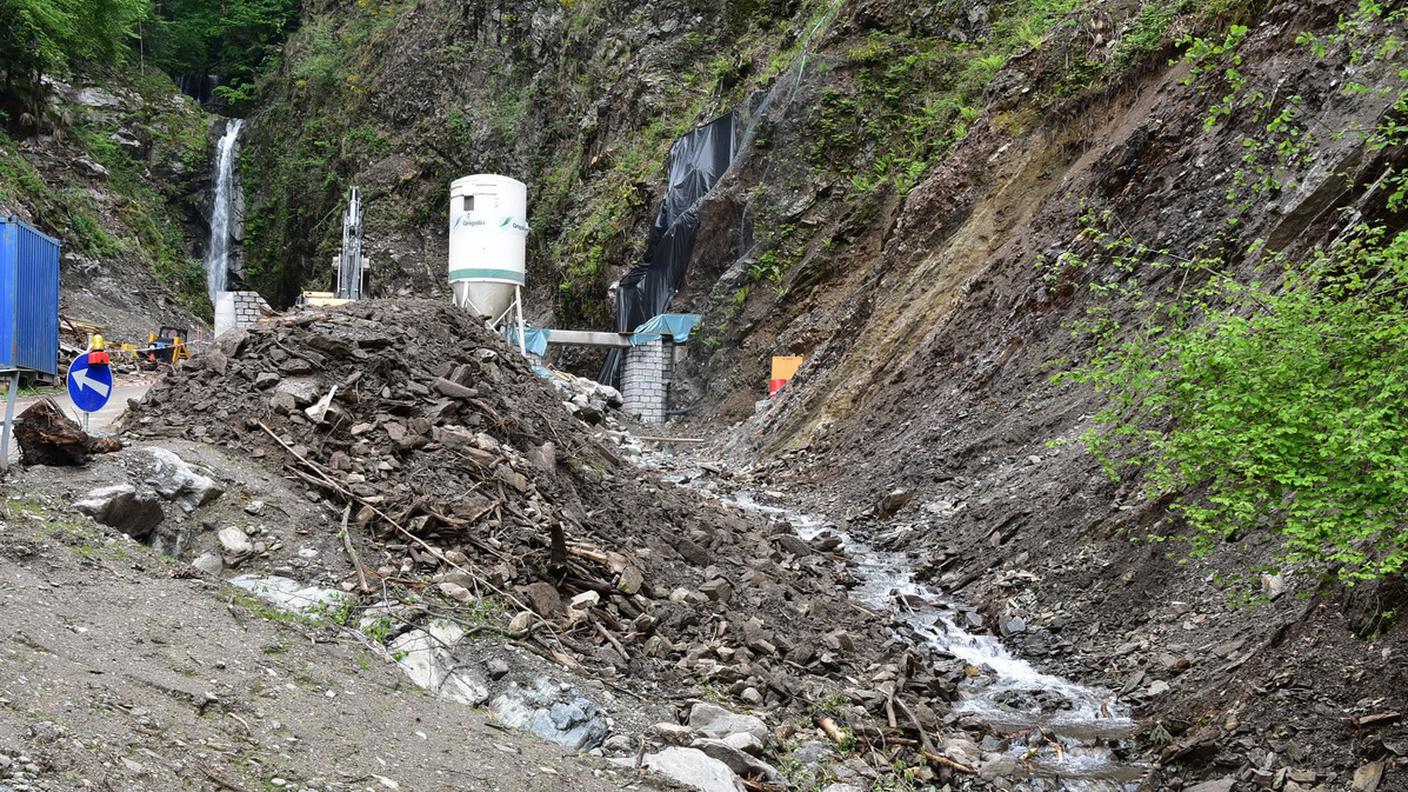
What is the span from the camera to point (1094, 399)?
13.5 meters

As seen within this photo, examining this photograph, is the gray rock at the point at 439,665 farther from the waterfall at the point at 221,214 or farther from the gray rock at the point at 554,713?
the waterfall at the point at 221,214

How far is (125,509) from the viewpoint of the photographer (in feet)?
24.8

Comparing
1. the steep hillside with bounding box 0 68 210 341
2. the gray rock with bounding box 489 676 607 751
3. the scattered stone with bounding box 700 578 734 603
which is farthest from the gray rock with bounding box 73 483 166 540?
the steep hillside with bounding box 0 68 210 341

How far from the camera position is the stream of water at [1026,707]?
767 centimetres

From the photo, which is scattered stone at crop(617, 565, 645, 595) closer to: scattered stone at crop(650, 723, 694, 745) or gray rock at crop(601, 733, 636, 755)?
scattered stone at crop(650, 723, 694, 745)

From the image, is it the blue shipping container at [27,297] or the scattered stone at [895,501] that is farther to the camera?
the scattered stone at [895,501]

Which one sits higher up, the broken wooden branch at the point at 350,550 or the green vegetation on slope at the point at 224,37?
the green vegetation on slope at the point at 224,37

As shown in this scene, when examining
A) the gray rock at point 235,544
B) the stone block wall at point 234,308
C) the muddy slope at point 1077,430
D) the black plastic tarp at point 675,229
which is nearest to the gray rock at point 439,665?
the gray rock at point 235,544

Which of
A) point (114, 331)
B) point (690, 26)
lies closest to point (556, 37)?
point (690, 26)

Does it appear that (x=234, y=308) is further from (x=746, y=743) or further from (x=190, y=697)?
(x=746, y=743)

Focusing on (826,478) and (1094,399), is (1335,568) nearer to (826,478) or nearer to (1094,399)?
(1094,399)

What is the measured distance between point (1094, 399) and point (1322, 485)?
25.3ft

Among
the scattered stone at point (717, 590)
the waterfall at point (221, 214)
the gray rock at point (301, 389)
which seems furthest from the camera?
the waterfall at point (221, 214)

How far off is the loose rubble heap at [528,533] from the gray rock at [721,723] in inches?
6.1
